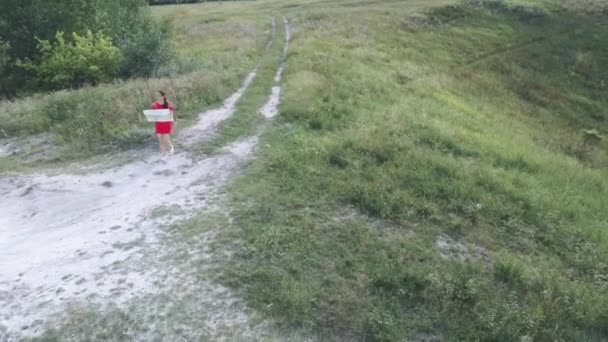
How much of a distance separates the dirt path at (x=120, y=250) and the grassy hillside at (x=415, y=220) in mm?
801

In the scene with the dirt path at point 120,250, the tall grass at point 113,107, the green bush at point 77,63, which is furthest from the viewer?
the green bush at point 77,63

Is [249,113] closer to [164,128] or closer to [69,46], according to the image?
[164,128]

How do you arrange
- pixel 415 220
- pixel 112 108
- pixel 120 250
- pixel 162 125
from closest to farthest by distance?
1. pixel 120 250
2. pixel 415 220
3. pixel 162 125
4. pixel 112 108

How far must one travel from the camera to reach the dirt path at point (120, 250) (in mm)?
8859

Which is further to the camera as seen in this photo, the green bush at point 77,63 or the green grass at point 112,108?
the green bush at point 77,63

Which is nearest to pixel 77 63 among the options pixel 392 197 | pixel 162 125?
pixel 162 125

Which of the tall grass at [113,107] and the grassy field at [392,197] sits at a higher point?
the tall grass at [113,107]

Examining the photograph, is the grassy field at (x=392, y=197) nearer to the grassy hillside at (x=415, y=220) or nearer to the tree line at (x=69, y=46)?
the grassy hillside at (x=415, y=220)

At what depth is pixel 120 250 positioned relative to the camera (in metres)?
10.7

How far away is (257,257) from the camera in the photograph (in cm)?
1058

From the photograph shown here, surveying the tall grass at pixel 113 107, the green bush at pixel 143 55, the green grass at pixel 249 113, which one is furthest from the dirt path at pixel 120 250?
the green bush at pixel 143 55

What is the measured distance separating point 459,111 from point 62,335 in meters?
21.7

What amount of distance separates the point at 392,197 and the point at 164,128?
7.47 m

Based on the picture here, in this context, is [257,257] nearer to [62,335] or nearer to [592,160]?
[62,335]
